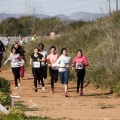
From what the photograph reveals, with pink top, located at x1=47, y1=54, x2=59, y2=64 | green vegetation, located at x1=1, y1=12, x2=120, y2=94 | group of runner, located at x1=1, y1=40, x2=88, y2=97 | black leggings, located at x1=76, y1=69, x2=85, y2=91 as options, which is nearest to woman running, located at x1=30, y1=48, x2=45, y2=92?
group of runner, located at x1=1, y1=40, x2=88, y2=97

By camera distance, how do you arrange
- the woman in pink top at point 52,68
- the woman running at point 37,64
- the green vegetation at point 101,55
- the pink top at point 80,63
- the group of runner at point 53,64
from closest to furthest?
the group of runner at point 53,64, the pink top at point 80,63, the woman in pink top at point 52,68, the woman running at point 37,64, the green vegetation at point 101,55

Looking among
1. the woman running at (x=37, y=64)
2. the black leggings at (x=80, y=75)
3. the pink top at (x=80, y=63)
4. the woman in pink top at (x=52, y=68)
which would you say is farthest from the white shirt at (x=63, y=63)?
the woman running at (x=37, y=64)

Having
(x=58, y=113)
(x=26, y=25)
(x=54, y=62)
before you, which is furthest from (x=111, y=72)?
(x=26, y=25)

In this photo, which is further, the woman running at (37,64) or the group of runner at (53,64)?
the woman running at (37,64)

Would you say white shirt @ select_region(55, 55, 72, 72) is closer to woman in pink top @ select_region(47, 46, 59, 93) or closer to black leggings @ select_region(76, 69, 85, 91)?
black leggings @ select_region(76, 69, 85, 91)

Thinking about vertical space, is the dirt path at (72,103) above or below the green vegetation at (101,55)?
below

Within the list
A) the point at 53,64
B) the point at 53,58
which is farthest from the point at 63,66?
the point at 53,58

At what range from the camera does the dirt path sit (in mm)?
13734

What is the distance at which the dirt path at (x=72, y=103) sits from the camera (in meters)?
13.7

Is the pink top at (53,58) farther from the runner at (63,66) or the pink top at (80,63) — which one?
the pink top at (80,63)

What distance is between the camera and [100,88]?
2162 cm

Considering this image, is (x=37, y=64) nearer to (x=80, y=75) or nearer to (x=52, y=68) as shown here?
(x=52, y=68)

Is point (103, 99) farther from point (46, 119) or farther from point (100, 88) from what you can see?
point (46, 119)

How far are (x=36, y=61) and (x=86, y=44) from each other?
9.62 metres
